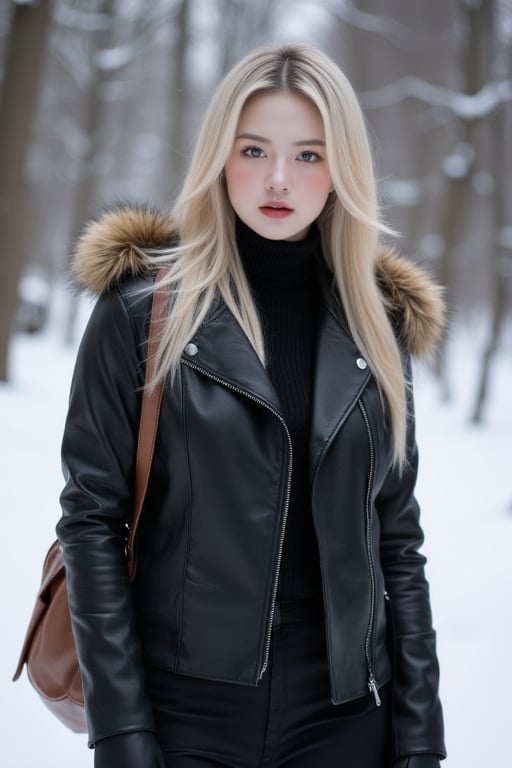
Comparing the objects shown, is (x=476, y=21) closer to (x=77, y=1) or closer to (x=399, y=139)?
(x=77, y=1)

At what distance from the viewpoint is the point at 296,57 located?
6.70 ft

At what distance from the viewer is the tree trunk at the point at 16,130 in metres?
8.53

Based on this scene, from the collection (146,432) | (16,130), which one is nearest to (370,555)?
(146,432)

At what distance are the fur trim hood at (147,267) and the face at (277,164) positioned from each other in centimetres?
26

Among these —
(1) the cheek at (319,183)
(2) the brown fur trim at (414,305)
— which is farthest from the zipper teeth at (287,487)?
(2) the brown fur trim at (414,305)

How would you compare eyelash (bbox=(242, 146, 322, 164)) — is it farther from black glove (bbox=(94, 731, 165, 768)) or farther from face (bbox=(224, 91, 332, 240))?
black glove (bbox=(94, 731, 165, 768))

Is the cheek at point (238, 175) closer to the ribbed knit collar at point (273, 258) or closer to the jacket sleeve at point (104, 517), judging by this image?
the ribbed knit collar at point (273, 258)

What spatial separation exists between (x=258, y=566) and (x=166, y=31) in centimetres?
1806

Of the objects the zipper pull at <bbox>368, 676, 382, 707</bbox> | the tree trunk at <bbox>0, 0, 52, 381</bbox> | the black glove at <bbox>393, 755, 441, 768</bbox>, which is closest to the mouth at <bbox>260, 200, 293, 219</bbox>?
the zipper pull at <bbox>368, 676, 382, 707</bbox>

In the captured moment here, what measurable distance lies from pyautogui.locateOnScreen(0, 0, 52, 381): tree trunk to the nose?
7364 millimetres

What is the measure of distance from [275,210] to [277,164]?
0.37 feet

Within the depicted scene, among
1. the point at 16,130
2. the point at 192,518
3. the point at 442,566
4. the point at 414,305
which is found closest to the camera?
the point at 192,518

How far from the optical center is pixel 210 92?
376 cm

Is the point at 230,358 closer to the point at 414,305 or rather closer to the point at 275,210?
the point at 275,210
